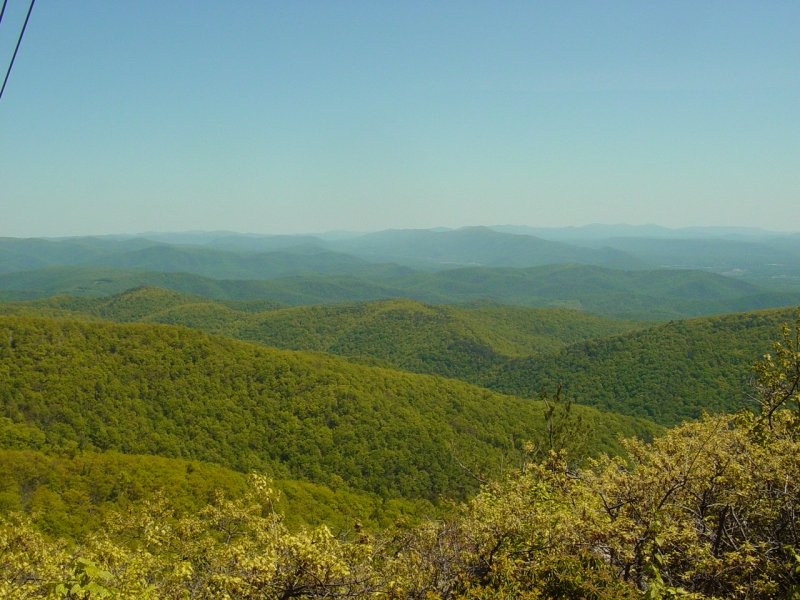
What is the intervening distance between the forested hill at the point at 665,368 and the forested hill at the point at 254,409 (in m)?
16.8

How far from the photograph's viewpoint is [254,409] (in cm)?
7119

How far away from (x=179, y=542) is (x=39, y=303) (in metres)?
209

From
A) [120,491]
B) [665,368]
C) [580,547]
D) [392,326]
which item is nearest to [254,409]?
[120,491]

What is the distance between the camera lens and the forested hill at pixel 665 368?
276 ft

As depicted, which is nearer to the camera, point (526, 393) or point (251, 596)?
point (251, 596)

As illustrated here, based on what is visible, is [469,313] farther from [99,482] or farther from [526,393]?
[99,482]

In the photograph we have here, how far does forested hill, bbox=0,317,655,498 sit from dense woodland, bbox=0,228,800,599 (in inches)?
13.9

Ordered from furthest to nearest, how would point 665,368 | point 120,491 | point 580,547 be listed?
point 665,368 → point 120,491 → point 580,547

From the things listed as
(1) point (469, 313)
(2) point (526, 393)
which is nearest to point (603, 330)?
(1) point (469, 313)

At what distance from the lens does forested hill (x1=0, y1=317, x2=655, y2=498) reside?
202 ft

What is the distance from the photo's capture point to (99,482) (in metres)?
41.4

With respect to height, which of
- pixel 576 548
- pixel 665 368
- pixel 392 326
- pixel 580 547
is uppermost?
pixel 580 547

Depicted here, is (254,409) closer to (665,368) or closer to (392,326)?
(665,368)

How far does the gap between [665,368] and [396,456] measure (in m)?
63.0
